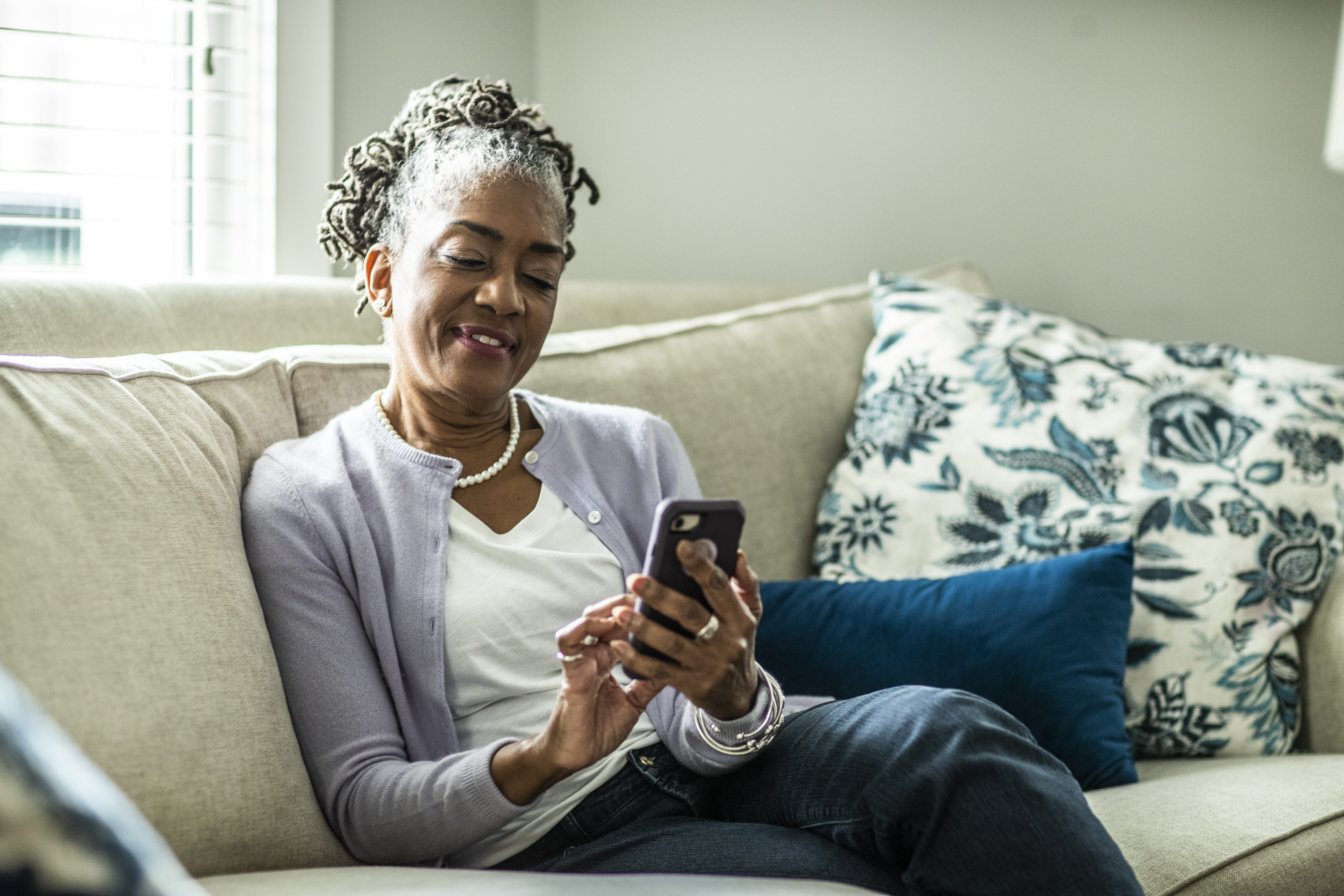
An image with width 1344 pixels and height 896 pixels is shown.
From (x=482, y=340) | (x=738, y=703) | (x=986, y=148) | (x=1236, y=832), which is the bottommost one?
(x=1236, y=832)

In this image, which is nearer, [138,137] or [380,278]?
[380,278]

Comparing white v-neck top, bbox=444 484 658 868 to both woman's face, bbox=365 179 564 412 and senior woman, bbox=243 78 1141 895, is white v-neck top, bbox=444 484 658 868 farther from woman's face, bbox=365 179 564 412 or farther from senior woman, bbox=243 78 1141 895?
woman's face, bbox=365 179 564 412

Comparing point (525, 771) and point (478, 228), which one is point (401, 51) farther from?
point (525, 771)

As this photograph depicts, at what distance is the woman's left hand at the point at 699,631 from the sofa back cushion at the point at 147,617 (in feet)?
1.03

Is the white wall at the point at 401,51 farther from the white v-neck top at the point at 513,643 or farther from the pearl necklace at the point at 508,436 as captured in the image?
the white v-neck top at the point at 513,643

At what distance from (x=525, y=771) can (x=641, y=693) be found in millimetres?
119

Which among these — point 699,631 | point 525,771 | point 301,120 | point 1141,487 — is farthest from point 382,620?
point 301,120

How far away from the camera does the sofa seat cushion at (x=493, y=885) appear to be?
742mm

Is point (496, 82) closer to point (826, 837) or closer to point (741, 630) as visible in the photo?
point (741, 630)

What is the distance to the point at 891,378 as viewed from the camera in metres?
1.64

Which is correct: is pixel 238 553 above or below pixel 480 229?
below

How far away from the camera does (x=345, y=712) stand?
3.30 feet

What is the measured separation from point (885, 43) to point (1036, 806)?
171 centimetres

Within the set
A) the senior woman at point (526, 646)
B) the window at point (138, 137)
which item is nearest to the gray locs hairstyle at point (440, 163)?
the senior woman at point (526, 646)
